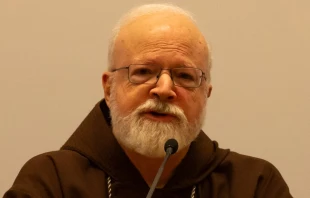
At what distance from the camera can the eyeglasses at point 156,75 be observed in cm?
160

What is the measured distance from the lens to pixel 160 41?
5.35ft

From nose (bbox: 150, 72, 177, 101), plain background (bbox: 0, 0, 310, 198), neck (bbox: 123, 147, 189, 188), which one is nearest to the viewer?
nose (bbox: 150, 72, 177, 101)

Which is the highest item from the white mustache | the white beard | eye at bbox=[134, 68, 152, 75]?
eye at bbox=[134, 68, 152, 75]

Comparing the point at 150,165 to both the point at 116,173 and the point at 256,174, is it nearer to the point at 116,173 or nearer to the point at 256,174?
the point at 116,173

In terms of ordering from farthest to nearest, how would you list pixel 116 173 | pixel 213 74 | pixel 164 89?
1. pixel 213 74
2. pixel 116 173
3. pixel 164 89

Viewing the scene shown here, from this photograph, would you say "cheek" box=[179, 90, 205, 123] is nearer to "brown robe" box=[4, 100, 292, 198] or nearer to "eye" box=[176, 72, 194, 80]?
"eye" box=[176, 72, 194, 80]

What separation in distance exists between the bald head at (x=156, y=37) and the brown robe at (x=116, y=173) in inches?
8.0

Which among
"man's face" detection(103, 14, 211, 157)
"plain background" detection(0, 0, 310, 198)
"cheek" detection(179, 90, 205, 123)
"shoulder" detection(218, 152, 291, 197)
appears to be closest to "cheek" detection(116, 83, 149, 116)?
"man's face" detection(103, 14, 211, 157)

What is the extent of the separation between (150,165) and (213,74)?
65 centimetres

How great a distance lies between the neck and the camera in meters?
1.69

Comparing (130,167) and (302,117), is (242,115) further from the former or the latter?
(130,167)

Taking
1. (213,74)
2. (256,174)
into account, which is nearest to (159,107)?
(256,174)

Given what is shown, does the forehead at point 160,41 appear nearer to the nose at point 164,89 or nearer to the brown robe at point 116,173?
the nose at point 164,89


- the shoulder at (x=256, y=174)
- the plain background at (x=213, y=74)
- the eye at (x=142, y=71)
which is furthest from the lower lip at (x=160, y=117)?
the plain background at (x=213, y=74)
